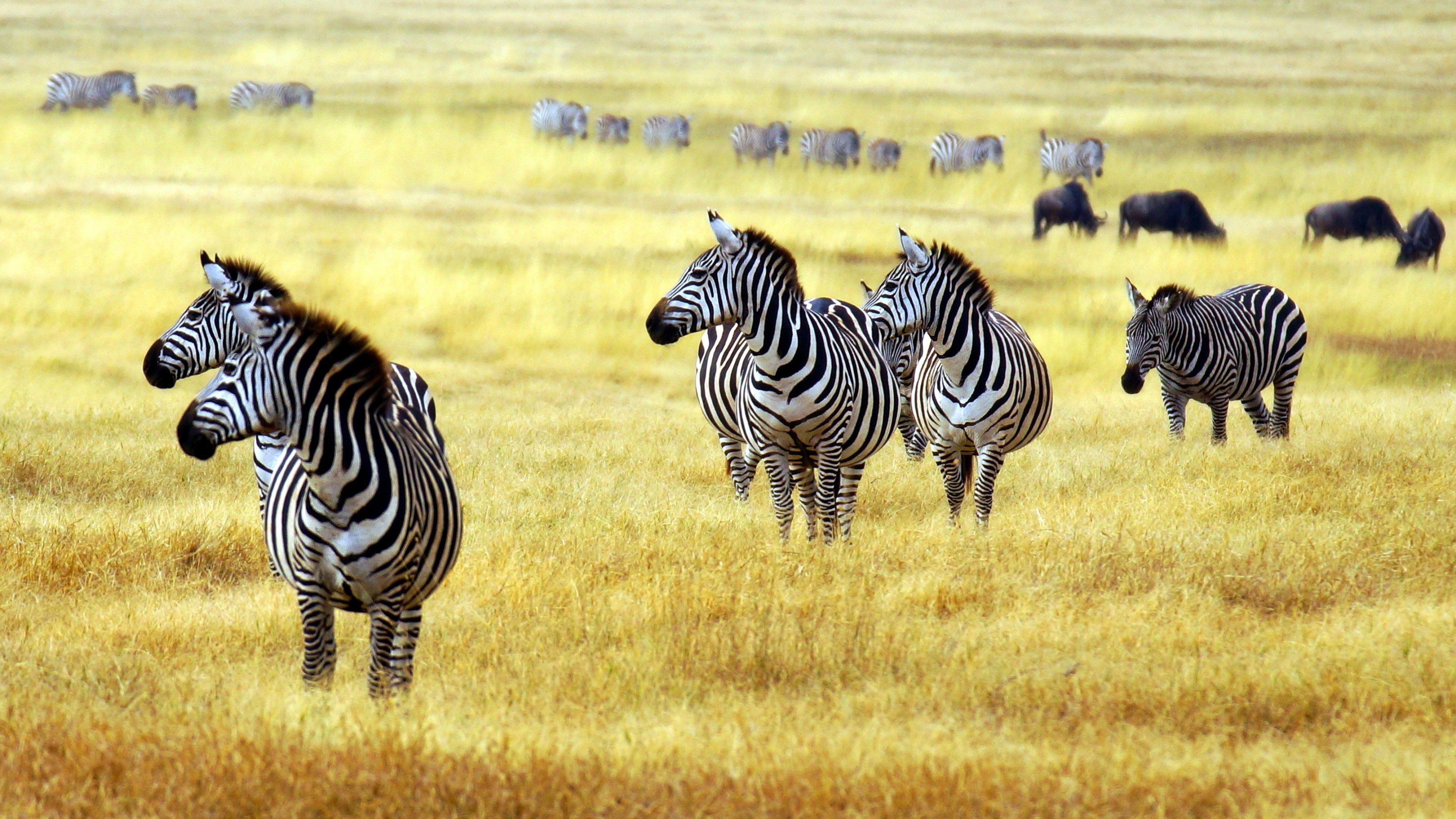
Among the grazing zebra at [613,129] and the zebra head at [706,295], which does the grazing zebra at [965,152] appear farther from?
the zebra head at [706,295]

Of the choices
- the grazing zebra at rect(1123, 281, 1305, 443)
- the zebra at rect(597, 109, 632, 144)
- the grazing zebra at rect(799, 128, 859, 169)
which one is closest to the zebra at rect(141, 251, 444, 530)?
the grazing zebra at rect(1123, 281, 1305, 443)

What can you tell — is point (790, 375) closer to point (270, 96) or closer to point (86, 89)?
point (270, 96)

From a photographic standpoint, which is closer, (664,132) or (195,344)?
(195,344)

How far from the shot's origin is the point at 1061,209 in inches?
1080

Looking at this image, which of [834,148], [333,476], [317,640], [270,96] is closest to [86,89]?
[270,96]

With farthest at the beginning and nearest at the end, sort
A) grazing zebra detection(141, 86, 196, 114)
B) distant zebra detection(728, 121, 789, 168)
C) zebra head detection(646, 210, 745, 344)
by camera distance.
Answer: grazing zebra detection(141, 86, 196, 114), distant zebra detection(728, 121, 789, 168), zebra head detection(646, 210, 745, 344)

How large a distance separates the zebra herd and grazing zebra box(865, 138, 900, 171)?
1797 centimetres

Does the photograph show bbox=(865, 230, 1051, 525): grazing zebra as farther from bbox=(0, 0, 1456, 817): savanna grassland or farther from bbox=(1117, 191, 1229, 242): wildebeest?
bbox=(1117, 191, 1229, 242): wildebeest

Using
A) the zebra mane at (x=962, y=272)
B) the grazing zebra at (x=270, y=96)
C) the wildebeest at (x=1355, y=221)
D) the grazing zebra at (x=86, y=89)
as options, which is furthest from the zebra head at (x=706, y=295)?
the grazing zebra at (x=86, y=89)

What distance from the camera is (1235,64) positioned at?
56031 mm

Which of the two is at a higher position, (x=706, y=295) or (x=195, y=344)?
(x=706, y=295)

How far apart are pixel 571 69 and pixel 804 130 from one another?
1570 centimetres

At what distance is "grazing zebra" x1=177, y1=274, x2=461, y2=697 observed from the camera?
4789mm

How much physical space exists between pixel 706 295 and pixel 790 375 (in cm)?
82
